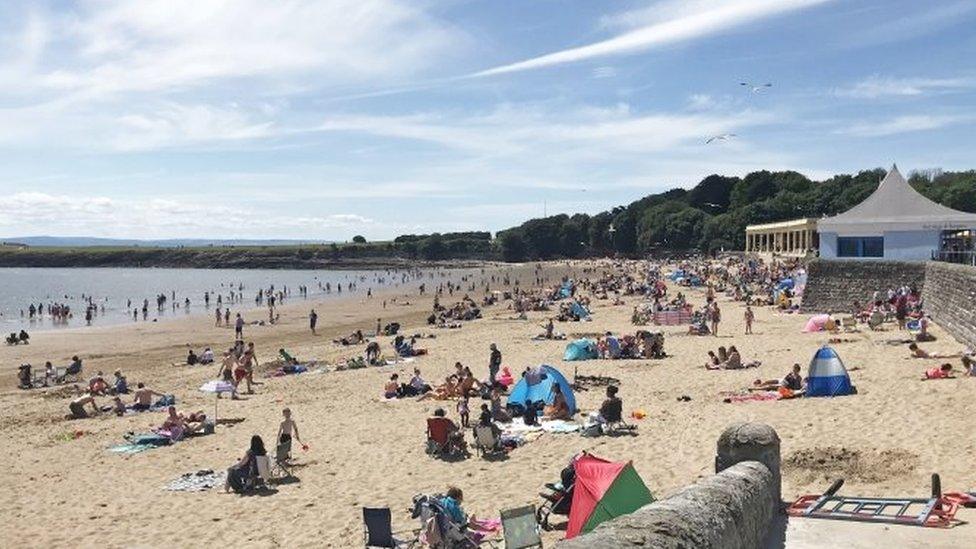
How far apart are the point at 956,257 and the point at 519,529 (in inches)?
898

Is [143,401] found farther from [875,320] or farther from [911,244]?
[911,244]

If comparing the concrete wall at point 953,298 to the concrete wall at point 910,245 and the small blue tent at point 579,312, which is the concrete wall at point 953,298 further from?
the small blue tent at point 579,312

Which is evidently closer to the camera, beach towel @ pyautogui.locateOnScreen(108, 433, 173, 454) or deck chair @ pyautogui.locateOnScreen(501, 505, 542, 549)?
deck chair @ pyautogui.locateOnScreen(501, 505, 542, 549)

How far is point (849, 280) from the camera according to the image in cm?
3050

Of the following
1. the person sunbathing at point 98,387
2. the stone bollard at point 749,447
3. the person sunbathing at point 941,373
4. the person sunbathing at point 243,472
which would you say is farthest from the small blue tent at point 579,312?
the stone bollard at point 749,447

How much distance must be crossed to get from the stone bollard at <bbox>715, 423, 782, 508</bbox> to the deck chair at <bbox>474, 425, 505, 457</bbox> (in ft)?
17.1

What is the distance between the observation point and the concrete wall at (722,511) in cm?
423

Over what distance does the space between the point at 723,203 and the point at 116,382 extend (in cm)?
10854

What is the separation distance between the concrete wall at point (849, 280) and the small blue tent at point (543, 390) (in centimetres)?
1837

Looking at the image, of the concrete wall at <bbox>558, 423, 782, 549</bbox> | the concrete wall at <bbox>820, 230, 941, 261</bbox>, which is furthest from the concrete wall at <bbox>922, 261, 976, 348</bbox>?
the concrete wall at <bbox>558, 423, 782, 549</bbox>

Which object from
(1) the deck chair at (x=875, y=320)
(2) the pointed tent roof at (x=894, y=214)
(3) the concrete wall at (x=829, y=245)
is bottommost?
Result: (1) the deck chair at (x=875, y=320)

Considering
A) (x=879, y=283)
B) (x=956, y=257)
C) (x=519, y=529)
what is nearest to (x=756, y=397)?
(x=519, y=529)

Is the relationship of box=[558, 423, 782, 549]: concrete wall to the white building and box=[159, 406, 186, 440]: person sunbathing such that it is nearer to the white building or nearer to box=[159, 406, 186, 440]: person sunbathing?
box=[159, 406, 186, 440]: person sunbathing

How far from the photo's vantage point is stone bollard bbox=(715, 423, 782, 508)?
7.94 metres
